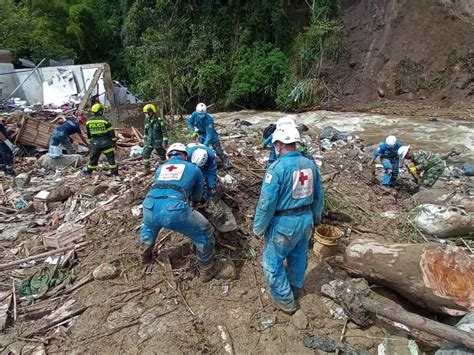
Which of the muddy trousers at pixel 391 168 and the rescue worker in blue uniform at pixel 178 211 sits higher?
the rescue worker in blue uniform at pixel 178 211

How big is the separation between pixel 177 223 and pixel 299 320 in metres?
1.43

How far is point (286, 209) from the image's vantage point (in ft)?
9.59

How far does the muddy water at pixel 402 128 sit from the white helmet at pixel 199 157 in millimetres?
7791

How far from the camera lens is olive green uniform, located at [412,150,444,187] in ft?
20.2

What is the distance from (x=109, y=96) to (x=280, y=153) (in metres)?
11.6

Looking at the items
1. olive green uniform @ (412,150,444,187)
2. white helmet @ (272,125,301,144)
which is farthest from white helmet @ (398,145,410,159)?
white helmet @ (272,125,301,144)

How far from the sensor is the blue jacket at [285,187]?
2840 millimetres

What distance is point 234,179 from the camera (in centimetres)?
521

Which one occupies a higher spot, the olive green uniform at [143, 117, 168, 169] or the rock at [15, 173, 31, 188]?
the olive green uniform at [143, 117, 168, 169]

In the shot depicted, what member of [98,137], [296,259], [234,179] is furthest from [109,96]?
[296,259]

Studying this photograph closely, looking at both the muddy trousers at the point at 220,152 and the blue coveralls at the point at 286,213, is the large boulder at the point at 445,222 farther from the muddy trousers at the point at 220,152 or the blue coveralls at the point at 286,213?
the muddy trousers at the point at 220,152

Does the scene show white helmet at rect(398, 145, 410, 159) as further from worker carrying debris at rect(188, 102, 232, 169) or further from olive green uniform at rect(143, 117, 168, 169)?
olive green uniform at rect(143, 117, 168, 169)

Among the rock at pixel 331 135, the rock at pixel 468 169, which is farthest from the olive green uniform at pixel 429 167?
the rock at pixel 331 135

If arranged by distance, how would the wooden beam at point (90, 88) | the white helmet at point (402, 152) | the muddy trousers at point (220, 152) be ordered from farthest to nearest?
the wooden beam at point (90, 88)
the white helmet at point (402, 152)
the muddy trousers at point (220, 152)
